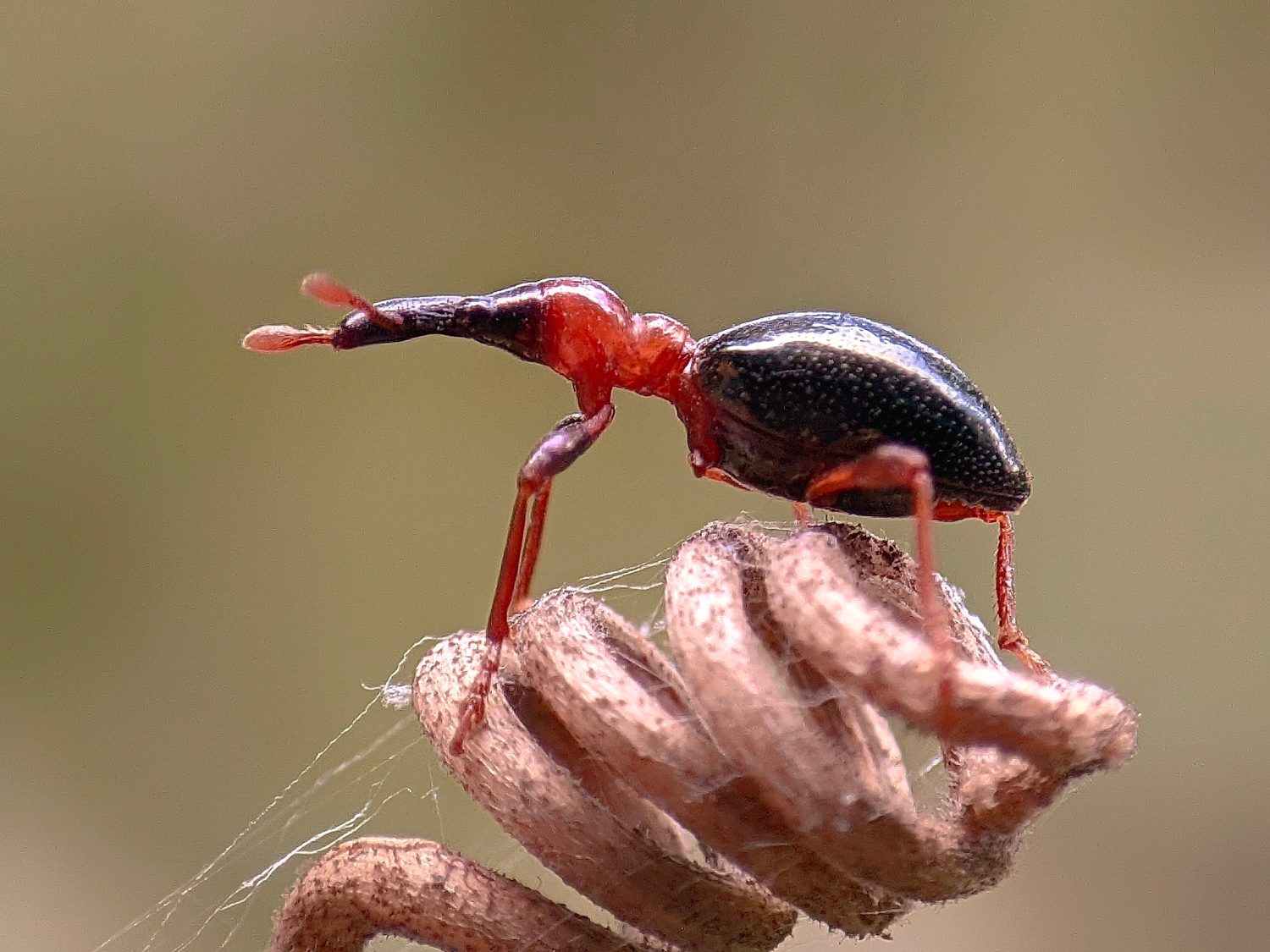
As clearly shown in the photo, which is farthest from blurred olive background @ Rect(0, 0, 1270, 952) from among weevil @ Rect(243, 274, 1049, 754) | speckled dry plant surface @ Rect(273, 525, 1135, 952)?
speckled dry plant surface @ Rect(273, 525, 1135, 952)

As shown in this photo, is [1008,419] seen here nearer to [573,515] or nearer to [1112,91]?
[1112,91]

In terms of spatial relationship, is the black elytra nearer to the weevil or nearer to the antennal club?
the weevil

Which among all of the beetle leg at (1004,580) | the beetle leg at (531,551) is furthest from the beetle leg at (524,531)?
the beetle leg at (1004,580)

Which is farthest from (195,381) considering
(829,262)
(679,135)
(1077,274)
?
(1077,274)

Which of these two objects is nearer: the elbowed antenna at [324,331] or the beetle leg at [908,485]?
the beetle leg at [908,485]

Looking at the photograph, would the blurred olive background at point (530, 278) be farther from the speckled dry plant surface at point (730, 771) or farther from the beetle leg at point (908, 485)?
the speckled dry plant surface at point (730, 771)

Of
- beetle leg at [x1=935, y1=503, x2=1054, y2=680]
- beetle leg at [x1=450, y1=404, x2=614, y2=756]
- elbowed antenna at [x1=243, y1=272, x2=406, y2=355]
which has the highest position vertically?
elbowed antenna at [x1=243, y1=272, x2=406, y2=355]
